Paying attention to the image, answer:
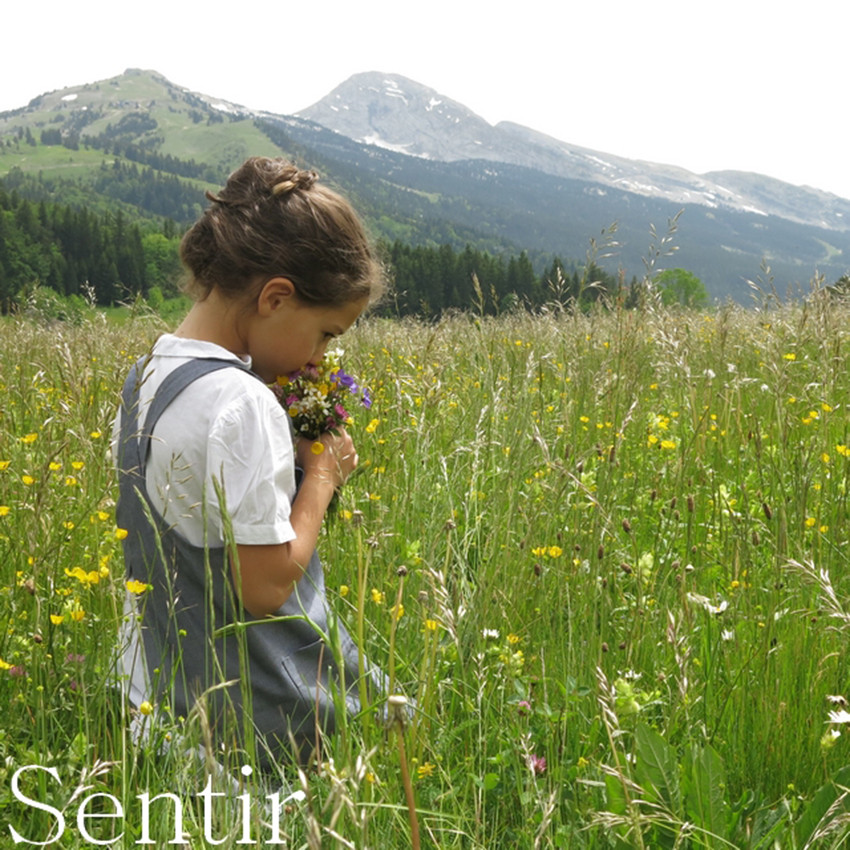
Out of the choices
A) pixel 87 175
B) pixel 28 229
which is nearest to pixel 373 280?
pixel 28 229

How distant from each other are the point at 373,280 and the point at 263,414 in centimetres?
50

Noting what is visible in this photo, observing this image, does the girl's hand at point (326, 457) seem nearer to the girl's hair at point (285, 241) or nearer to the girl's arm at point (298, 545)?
the girl's arm at point (298, 545)

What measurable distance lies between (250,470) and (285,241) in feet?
1.88

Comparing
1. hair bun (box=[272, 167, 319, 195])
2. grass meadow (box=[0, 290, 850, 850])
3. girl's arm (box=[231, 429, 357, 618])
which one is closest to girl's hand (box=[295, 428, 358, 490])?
girl's arm (box=[231, 429, 357, 618])

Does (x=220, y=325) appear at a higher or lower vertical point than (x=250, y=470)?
higher

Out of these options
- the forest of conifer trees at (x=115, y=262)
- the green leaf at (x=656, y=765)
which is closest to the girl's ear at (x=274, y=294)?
the green leaf at (x=656, y=765)

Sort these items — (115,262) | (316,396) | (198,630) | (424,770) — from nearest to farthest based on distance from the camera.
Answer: (424,770)
(198,630)
(316,396)
(115,262)

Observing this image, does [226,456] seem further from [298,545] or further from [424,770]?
[424,770]

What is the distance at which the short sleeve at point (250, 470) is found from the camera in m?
1.57

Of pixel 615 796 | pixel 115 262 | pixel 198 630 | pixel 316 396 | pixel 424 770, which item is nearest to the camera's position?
pixel 615 796

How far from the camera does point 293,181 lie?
6.18 ft

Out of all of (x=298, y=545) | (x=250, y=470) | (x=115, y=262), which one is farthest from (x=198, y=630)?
(x=115, y=262)

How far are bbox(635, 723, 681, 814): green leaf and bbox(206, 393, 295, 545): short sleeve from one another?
2.55 feet

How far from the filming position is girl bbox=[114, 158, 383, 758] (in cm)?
161
